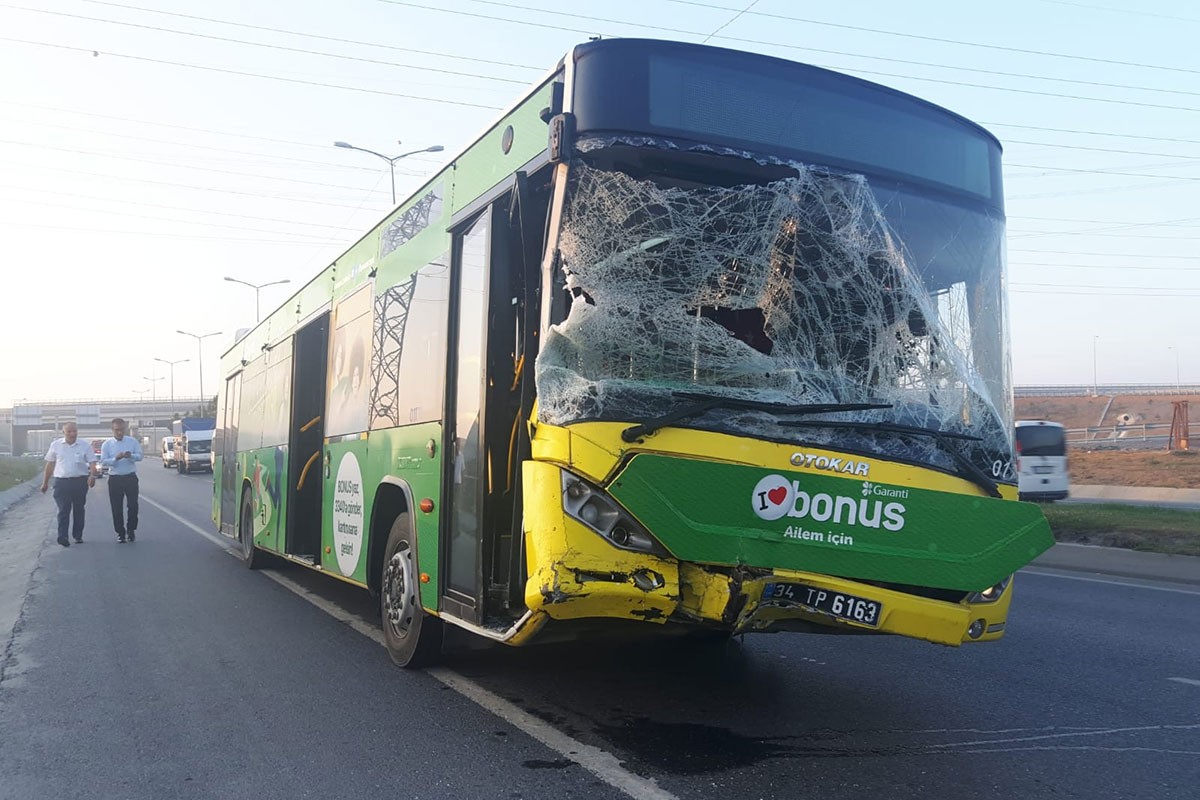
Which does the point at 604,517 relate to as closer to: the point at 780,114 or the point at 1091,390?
the point at 780,114

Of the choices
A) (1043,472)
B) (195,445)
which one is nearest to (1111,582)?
(1043,472)

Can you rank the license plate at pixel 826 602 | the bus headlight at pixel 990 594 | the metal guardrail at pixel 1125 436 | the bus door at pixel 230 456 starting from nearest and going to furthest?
the license plate at pixel 826 602 → the bus headlight at pixel 990 594 → the bus door at pixel 230 456 → the metal guardrail at pixel 1125 436

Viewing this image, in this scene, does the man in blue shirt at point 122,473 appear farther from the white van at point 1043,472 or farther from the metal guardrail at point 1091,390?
the metal guardrail at point 1091,390

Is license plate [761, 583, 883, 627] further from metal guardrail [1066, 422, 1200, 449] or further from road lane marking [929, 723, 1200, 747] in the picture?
metal guardrail [1066, 422, 1200, 449]

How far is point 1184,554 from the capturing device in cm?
1280

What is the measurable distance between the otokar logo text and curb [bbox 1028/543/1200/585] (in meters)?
8.56

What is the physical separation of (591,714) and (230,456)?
33.0ft

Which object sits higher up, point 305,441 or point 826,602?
point 305,441

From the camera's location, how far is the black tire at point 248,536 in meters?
12.3

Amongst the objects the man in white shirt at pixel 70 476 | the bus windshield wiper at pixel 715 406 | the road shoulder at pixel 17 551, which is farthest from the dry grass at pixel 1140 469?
the road shoulder at pixel 17 551

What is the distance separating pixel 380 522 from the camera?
23.8ft

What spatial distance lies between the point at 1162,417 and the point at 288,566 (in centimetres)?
6979

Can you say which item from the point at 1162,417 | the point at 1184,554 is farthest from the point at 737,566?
the point at 1162,417

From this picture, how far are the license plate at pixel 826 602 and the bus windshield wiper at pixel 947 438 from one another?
731 mm
